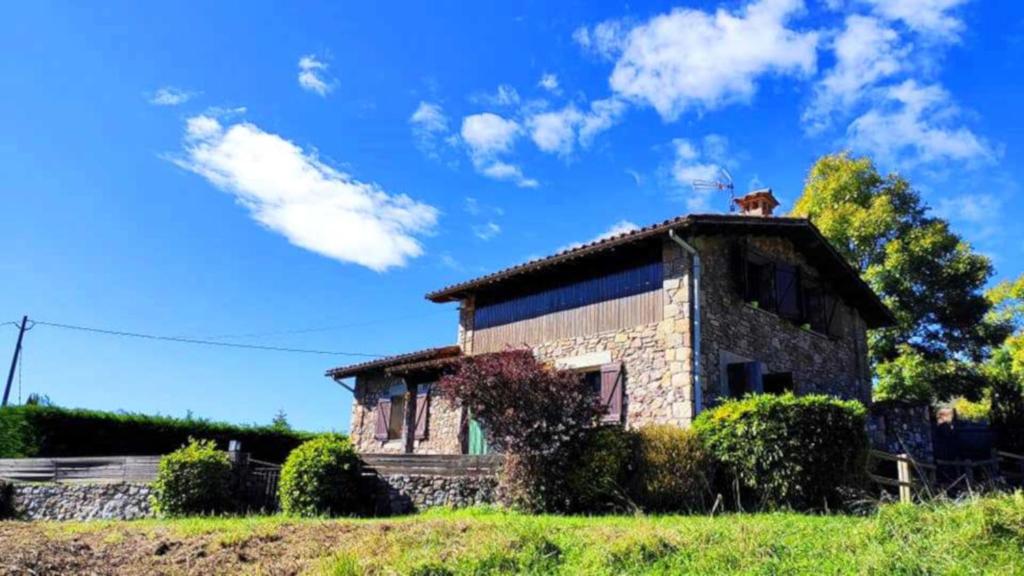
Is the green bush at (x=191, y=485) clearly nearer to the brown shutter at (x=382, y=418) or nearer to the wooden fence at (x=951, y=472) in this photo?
the brown shutter at (x=382, y=418)

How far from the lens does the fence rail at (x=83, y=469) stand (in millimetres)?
14031

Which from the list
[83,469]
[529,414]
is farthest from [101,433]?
[529,414]

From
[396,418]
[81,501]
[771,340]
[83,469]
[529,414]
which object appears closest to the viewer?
[529,414]

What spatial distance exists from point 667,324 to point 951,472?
727cm

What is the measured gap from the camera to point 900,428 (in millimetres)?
15680

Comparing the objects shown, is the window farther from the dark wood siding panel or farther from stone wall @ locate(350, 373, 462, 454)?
the dark wood siding panel

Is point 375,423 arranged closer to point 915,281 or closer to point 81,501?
point 81,501

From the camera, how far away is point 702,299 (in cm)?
1348

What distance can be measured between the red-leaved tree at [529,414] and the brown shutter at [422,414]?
21.9 ft

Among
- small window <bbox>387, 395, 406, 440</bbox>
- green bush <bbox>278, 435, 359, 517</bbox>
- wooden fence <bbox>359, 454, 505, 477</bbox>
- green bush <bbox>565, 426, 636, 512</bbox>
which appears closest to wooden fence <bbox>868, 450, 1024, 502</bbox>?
green bush <bbox>565, 426, 636, 512</bbox>

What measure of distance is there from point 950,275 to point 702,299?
13.5 m

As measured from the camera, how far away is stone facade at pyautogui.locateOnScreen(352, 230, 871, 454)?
13188 millimetres

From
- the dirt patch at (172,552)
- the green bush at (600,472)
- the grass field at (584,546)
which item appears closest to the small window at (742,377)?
the green bush at (600,472)

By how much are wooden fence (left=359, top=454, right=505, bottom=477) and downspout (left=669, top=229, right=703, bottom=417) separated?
147 inches
